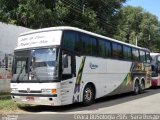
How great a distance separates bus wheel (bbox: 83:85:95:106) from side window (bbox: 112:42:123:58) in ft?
10.0

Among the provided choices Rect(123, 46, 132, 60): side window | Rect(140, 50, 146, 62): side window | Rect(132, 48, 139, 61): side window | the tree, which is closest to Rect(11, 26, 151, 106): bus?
Rect(123, 46, 132, 60): side window

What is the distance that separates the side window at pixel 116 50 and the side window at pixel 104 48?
56cm

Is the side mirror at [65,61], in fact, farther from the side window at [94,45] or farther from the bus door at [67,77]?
the side window at [94,45]

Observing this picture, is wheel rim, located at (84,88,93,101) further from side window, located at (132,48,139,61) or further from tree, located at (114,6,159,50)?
tree, located at (114,6,159,50)

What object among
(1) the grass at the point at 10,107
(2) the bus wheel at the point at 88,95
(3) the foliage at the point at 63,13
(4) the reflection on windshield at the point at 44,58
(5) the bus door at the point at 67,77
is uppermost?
(3) the foliage at the point at 63,13

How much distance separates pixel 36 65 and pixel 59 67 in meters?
0.99

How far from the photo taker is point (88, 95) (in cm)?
1523

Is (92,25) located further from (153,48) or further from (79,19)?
(153,48)

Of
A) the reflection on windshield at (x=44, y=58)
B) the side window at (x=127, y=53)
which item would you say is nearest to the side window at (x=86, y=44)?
the reflection on windshield at (x=44, y=58)

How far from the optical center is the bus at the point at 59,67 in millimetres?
A: 12992

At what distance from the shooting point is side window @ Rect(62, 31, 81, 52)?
1363 cm

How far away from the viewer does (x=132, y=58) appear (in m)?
20.9

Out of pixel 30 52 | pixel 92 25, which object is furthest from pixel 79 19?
pixel 30 52

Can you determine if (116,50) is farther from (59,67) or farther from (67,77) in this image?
(59,67)
